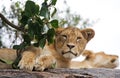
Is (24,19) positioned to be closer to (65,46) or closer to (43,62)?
(43,62)

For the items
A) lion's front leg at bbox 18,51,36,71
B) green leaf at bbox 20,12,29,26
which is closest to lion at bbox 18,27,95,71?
lion's front leg at bbox 18,51,36,71

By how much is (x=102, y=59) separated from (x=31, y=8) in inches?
75.2

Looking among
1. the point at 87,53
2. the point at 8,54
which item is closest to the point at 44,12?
the point at 8,54

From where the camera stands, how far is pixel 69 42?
185 inches

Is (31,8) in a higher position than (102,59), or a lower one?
higher

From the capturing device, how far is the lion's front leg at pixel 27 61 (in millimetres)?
3832

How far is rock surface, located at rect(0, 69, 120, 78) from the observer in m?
3.53

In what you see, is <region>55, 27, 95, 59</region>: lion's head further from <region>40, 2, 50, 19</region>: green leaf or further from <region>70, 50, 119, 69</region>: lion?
<region>40, 2, 50, 19</region>: green leaf

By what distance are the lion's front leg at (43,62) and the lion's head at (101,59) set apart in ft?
4.03

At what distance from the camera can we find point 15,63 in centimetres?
399

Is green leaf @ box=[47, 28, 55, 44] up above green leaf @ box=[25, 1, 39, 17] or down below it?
below

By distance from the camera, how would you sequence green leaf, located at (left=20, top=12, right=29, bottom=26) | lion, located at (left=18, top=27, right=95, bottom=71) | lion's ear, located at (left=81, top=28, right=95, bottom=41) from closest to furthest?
1. green leaf, located at (left=20, top=12, right=29, bottom=26)
2. lion, located at (left=18, top=27, right=95, bottom=71)
3. lion's ear, located at (left=81, top=28, right=95, bottom=41)

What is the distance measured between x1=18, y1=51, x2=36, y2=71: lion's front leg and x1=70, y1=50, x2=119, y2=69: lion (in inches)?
47.5

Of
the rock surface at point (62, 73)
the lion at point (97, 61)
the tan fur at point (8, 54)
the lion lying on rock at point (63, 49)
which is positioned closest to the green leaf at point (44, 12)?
the rock surface at point (62, 73)
